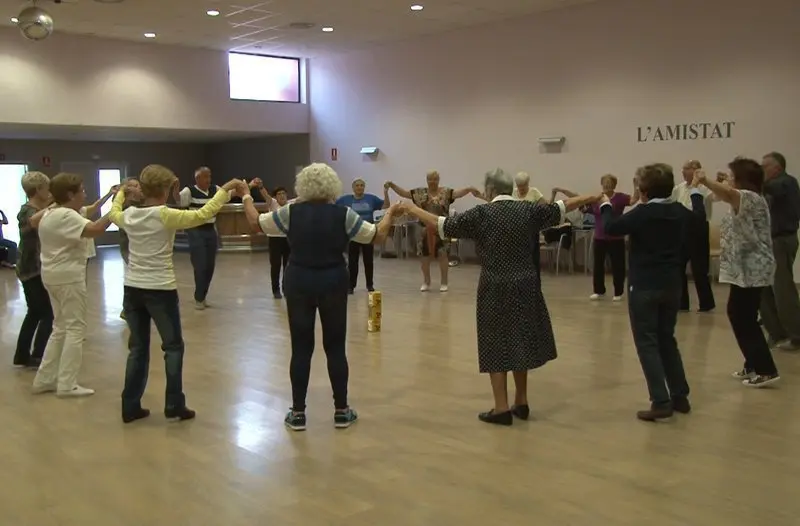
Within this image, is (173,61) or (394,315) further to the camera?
(173,61)

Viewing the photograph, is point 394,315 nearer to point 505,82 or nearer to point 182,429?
point 182,429

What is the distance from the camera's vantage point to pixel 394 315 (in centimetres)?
813

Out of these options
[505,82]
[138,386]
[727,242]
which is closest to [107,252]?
[505,82]

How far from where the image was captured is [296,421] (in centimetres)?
438

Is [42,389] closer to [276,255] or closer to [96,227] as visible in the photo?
[96,227]

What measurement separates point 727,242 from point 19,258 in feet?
15.9

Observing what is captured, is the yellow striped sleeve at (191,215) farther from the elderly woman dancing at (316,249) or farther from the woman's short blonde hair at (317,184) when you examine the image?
the woman's short blonde hair at (317,184)

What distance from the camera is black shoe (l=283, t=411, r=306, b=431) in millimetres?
4371

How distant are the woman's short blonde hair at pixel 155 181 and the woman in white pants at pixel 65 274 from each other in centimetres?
47

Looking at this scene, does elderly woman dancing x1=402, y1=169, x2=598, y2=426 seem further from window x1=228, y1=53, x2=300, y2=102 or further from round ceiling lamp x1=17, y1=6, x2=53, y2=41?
window x1=228, y1=53, x2=300, y2=102

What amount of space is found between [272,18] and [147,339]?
9550mm

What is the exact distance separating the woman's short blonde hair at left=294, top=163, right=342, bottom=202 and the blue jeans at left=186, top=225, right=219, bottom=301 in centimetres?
452

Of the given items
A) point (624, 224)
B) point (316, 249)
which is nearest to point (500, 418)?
point (624, 224)

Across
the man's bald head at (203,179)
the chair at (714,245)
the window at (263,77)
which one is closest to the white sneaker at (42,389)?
the man's bald head at (203,179)
